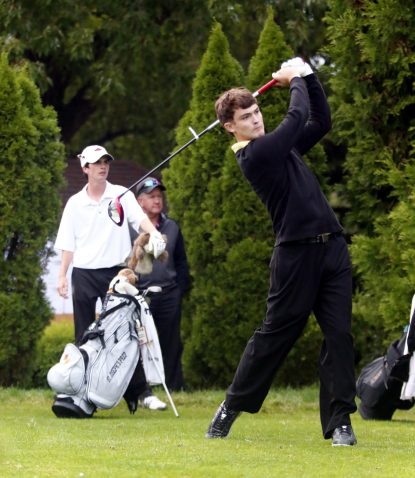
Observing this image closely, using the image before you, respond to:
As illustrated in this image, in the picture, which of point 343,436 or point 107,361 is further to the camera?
point 107,361

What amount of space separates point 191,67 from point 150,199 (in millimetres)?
11587

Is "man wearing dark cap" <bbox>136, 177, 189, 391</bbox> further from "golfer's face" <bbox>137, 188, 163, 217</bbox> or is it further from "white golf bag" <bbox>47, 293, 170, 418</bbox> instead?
"white golf bag" <bbox>47, 293, 170, 418</bbox>

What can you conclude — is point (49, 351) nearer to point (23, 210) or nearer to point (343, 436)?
point (23, 210)

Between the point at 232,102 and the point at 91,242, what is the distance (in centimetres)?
320

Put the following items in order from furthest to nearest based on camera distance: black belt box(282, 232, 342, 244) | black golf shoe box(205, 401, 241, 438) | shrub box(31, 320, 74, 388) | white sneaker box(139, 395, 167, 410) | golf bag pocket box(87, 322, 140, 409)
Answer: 1. shrub box(31, 320, 74, 388)
2. white sneaker box(139, 395, 167, 410)
3. golf bag pocket box(87, 322, 140, 409)
4. black golf shoe box(205, 401, 241, 438)
5. black belt box(282, 232, 342, 244)

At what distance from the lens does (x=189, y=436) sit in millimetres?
7898

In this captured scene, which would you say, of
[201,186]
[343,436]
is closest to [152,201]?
[201,186]

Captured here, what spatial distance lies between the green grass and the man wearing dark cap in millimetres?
1410

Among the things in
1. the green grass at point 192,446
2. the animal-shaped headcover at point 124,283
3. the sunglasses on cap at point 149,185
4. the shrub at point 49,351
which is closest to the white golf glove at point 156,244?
the animal-shaped headcover at point 124,283

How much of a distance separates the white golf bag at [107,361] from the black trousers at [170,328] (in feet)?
6.48

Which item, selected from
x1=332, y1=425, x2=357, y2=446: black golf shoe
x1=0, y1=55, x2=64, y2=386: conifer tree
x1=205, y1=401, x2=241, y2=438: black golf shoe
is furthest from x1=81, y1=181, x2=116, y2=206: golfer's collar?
x1=332, y1=425, x2=357, y2=446: black golf shoe

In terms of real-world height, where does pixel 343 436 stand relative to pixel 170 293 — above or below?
below

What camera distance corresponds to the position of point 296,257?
7.12 meters

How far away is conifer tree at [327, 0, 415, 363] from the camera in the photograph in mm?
10266
